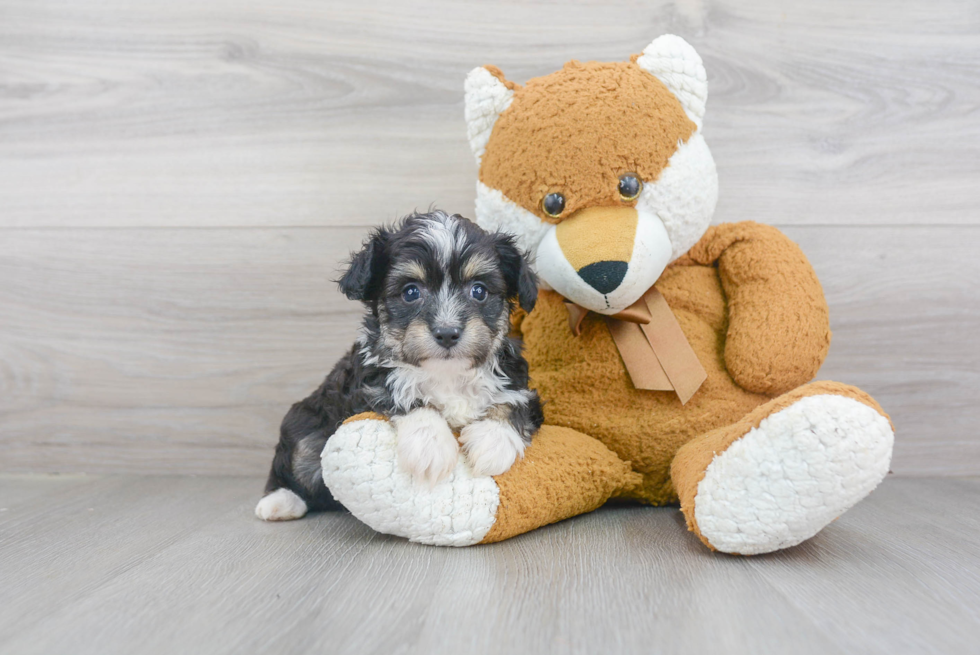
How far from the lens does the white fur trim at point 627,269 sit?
65.2 inches

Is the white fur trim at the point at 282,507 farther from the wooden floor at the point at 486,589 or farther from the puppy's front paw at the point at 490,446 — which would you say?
the puppy's front paw at the point at 490,446

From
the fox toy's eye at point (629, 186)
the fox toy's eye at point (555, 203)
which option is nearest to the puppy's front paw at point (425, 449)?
the fox toy's eye at point (555, 203)

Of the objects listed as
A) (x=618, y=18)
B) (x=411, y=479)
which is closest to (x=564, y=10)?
(x=618, y=18)

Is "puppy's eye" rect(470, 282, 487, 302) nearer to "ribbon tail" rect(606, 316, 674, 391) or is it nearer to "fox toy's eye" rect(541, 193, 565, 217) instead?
"fox toy's eye" rect(541, 193, 565, 217)

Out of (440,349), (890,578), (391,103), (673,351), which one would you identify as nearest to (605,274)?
(673,351)

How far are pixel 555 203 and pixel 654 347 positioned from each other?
0.46 metres

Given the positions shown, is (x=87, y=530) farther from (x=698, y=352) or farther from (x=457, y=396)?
(x=698, y=352)

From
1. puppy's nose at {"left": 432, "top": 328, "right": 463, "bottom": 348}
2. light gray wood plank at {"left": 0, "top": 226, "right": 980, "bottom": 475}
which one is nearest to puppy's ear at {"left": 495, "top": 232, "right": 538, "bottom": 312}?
puppy's nose at {"left": 432, "top": 328, "right": 463, "bottom": 348}

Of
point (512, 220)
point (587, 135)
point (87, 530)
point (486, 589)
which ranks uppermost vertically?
point (587, 135)

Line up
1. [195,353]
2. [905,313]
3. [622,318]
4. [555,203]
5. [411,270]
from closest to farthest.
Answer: [411,270] < [555,203] < [622,318] < [905,313] < [195,353]

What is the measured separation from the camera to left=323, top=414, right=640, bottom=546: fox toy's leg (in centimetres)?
149

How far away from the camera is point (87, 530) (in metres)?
1.78

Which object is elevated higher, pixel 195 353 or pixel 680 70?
pixel 680 70

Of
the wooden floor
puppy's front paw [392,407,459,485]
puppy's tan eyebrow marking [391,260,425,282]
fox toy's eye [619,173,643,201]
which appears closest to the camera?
the wooden floor
